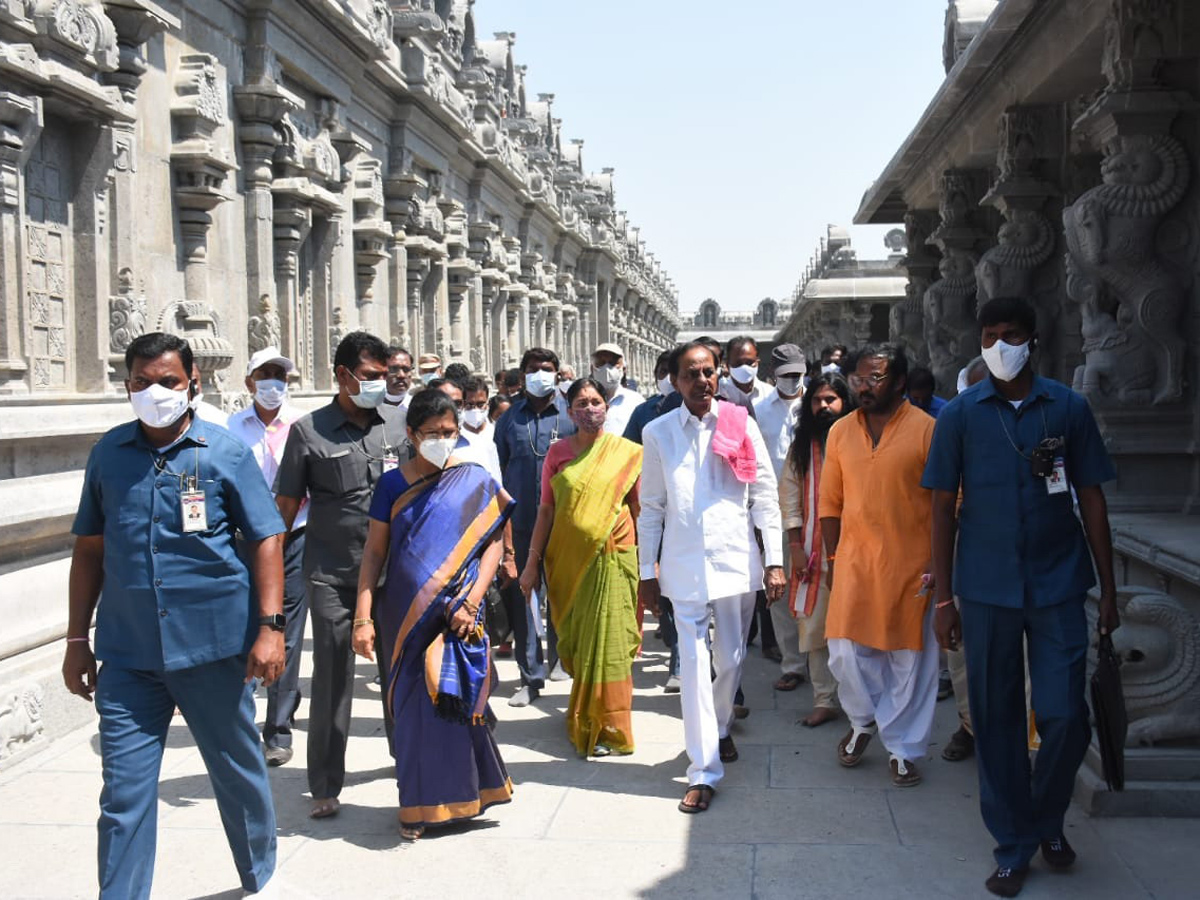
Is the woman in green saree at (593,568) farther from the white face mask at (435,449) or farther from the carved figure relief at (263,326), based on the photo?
the carved figure relief at (263,326)

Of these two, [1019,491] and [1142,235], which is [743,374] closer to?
[1142,235]

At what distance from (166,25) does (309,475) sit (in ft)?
16.0

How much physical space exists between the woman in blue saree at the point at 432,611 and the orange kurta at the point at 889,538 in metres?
1.63

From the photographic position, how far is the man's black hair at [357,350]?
5273 millimetres

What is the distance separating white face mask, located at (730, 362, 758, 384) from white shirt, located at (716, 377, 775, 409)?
A: 63 millimetres

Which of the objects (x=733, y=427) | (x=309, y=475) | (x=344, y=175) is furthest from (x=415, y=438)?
(x=344, y=175)

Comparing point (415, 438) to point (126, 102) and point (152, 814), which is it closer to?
point (152, 814)

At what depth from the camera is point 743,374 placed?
7.92m

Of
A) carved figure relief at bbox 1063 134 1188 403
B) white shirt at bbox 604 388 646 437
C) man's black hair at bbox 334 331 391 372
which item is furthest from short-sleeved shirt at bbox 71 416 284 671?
carved figure relief at bbox 1063 134 1188 403

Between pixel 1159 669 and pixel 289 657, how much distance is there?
12.9ft

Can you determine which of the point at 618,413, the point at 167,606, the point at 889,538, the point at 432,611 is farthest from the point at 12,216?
the point at 889,538

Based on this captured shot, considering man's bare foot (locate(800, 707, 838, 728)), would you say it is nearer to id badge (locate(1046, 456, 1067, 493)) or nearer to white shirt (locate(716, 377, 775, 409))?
white shirt (locate(716, 377, 775, 409))

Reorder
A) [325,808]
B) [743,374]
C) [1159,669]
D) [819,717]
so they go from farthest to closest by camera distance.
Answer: [743,374] < [819,717] < [325,808] < [1159,669]

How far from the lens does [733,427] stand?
213 inches
